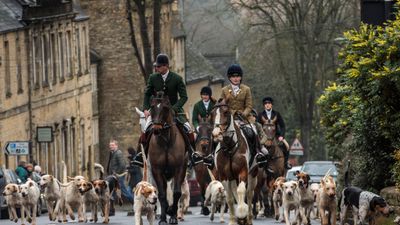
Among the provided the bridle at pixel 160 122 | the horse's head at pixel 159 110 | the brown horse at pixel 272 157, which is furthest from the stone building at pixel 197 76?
the horse's head at pixel 159 110

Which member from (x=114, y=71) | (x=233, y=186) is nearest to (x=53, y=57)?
(x=114, y=71)

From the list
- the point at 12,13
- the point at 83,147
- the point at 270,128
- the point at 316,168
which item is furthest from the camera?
the point at 83,147

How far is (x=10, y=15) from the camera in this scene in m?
66.5

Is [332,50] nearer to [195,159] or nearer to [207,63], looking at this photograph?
[207,63]

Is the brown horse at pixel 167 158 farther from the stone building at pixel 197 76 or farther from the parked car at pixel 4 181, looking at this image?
the stone building at pixel 197 76

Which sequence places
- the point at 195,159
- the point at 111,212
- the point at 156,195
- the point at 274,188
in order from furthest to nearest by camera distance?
the point at 111,212 < the point at 274,188 < the point at 195,159 < the point at 156,195

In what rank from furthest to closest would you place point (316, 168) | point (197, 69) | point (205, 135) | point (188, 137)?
1. point (197, 69)
2. point (316, 168)
3. point (205, 135)
4. point (188, 137)

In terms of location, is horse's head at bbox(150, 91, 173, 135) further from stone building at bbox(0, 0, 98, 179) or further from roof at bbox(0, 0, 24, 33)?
roof at bbox(0, 0, 24, 33)

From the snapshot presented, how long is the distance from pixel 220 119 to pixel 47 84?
41798 mm

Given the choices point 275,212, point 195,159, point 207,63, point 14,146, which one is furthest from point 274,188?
point 207,63

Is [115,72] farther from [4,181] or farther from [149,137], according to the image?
[149,137]

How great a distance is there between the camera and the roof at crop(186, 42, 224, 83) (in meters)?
103

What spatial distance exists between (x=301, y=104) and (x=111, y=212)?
45007mm

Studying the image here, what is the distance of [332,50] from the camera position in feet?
279
